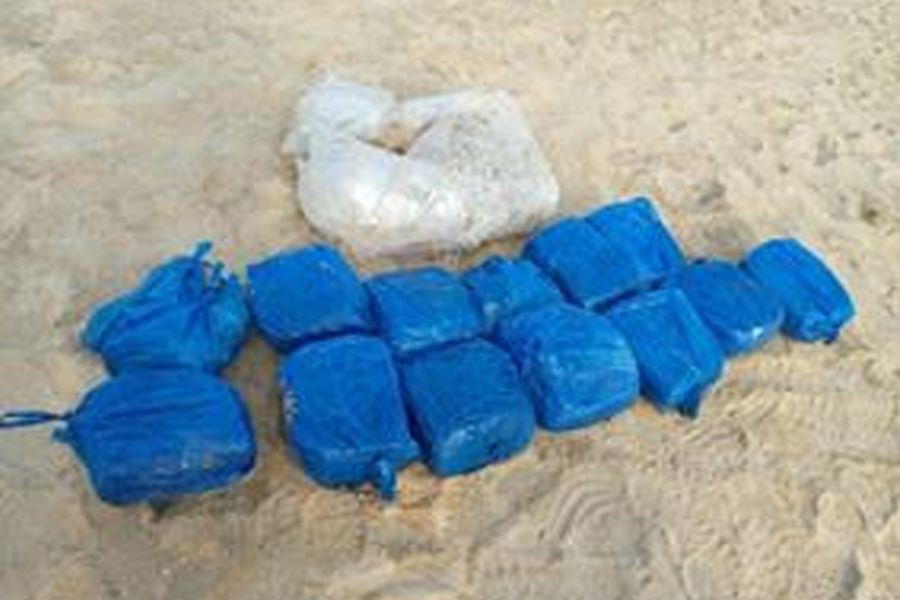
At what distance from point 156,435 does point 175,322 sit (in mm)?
375

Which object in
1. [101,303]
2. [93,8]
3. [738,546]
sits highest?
[93,8]

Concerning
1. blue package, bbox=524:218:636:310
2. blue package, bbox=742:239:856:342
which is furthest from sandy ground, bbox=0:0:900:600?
blue package, bbox=524:218:636:310

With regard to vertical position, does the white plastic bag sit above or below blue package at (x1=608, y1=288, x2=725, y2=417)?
above

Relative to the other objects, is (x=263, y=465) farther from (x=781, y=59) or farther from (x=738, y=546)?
(x=781, y=59)

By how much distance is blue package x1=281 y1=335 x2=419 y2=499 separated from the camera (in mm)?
2342

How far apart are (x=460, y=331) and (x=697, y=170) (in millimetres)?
1274

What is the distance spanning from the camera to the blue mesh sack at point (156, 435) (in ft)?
7.34

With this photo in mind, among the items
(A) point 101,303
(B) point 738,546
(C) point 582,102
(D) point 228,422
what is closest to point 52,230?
(A) point 101,303

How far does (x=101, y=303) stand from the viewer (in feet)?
9.13

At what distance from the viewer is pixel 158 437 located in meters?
2.26

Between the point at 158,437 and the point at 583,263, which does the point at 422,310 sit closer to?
the point at 583,263

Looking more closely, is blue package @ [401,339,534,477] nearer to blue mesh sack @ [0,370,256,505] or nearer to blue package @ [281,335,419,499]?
blue package @ [281,335,419,499]

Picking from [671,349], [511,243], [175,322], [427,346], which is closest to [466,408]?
[427,346]

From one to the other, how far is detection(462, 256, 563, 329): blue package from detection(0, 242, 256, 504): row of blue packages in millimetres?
625
